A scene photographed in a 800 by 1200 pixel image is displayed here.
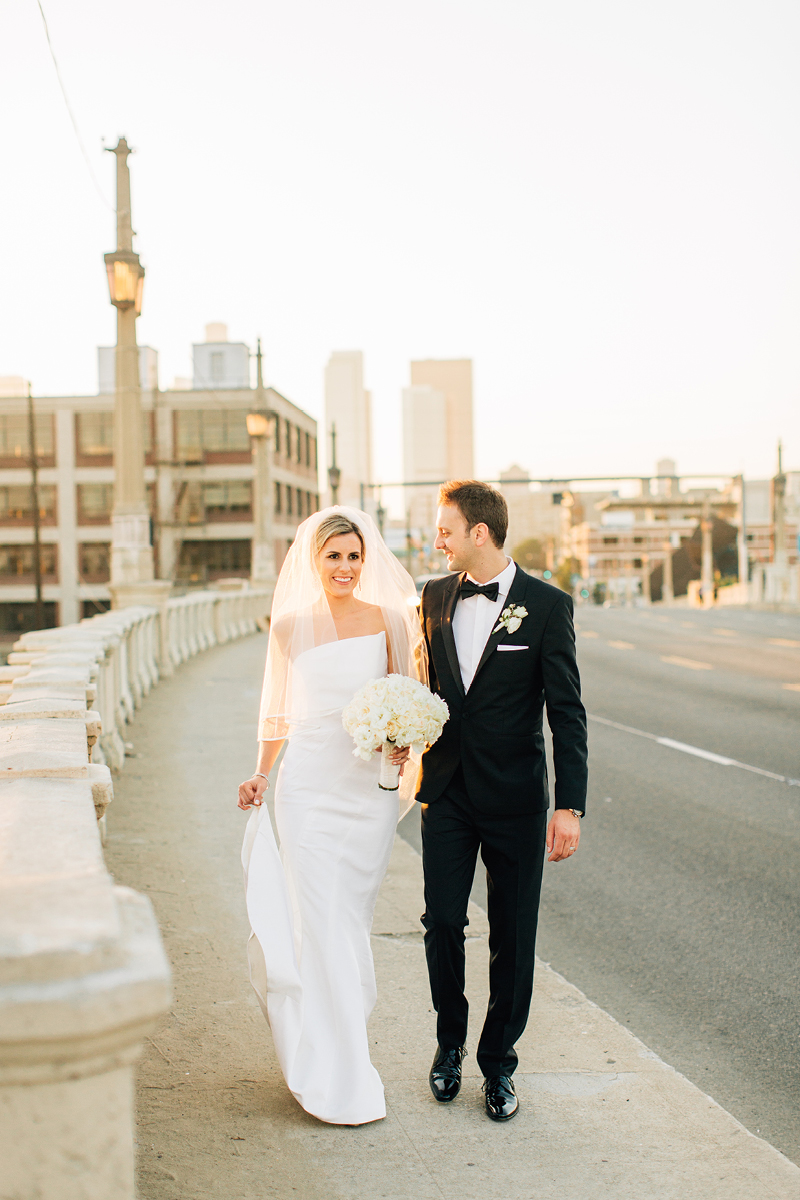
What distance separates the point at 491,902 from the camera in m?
3.80

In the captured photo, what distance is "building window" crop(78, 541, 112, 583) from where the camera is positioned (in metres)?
67.8

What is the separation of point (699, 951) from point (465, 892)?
Answer: 2.40 meters

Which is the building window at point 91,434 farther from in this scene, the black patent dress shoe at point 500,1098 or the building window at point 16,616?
the black patent dress shoe at point 500,1098

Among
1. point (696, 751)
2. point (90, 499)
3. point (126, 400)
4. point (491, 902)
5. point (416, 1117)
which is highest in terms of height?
point (90, 499)

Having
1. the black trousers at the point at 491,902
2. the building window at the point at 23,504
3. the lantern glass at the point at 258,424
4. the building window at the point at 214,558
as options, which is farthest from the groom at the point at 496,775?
the building window at the point at 23,504

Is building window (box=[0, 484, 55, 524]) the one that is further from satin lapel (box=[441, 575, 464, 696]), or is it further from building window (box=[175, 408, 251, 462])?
satin lapel (box=[441, 575, 464, 696])

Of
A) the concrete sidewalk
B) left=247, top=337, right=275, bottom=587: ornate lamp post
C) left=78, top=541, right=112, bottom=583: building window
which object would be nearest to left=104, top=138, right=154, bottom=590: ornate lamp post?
left=247, top=337, right=275, bottom=587: ornate lamp post

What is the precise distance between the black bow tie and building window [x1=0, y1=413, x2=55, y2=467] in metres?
69.8

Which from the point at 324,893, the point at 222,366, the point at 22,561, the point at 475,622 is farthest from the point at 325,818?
the point at 222,366

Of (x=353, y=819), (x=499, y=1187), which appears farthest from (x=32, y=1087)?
(x=353, y=819)

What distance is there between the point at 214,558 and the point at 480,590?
65193 mm

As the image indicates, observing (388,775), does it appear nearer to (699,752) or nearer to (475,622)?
(475,622)

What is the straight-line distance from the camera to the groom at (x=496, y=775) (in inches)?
145

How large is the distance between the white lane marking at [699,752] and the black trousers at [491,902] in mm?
6617
